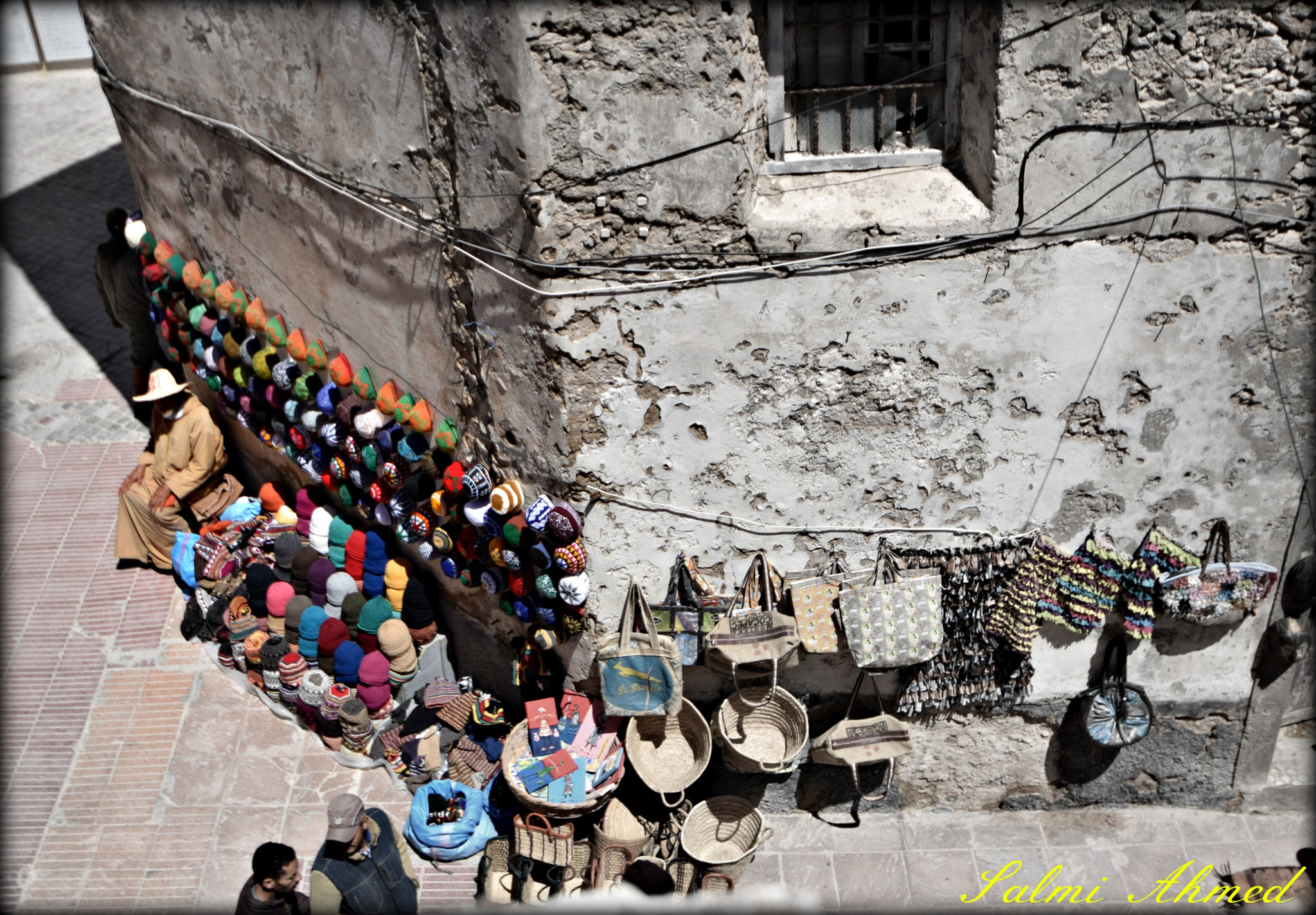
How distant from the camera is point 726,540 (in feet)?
19.0

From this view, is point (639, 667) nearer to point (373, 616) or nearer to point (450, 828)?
point (450, 828)

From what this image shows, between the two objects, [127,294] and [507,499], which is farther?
[127,294]

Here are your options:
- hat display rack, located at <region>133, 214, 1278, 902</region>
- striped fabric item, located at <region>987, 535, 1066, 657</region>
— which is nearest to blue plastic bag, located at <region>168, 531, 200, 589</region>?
Result: hat display rack, located at <region>133, 214, 1278, 902</region>

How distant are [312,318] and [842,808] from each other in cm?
432

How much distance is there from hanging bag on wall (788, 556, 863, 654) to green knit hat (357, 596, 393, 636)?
9.14 feet

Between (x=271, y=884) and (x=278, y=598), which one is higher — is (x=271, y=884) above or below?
above

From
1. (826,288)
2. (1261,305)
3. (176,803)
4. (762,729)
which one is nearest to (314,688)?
(176,803)

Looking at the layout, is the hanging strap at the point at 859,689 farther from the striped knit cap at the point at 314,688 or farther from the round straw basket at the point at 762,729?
the striped knit cap at the point at 314,688

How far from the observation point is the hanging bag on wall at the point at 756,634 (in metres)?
5.67

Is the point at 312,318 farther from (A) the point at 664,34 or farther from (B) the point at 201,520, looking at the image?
(A) the point at 664,34

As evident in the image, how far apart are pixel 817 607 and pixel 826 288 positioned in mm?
1663

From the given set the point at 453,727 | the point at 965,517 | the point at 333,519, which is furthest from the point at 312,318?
the point at 965,517

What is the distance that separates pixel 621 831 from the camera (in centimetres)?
632

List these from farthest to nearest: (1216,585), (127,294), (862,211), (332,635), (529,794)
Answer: (127,294), (332,635), (529,794), (1216,585), (862,211)
